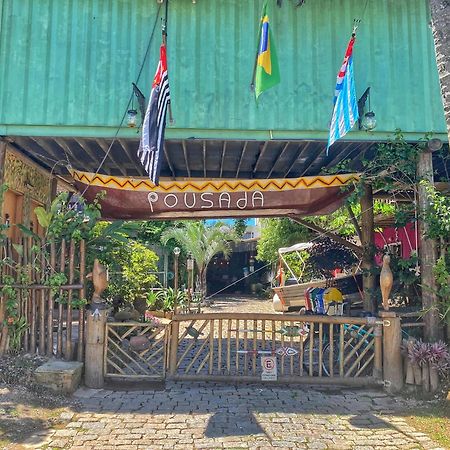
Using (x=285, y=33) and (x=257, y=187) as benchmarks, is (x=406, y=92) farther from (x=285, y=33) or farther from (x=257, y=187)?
(x=257, y=187)

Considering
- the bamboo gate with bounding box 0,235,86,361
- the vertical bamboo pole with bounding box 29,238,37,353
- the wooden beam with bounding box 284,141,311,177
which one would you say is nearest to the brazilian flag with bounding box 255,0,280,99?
the wooden beam with bounding box 284,141,311,177

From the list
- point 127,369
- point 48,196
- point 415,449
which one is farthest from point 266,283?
point 415,449

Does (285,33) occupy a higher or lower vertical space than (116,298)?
higher

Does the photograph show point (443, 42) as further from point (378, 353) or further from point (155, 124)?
point (378, 353)

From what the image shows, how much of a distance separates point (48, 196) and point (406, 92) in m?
7.15

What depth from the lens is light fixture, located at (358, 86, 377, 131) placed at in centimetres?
706

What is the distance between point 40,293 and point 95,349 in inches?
47.0

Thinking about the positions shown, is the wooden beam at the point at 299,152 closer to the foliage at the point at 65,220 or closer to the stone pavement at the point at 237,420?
the foliage at the point at 65,220

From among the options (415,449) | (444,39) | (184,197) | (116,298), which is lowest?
(415,449)

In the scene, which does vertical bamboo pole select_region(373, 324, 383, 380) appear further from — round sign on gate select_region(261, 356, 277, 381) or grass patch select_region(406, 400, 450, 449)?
round sign on gate select_region(261, 356, 277, 381)

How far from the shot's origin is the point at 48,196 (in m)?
9.77

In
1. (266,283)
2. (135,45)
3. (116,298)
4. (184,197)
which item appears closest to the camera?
(135,45)

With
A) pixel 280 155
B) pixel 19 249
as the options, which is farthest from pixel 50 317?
pixel 280 155

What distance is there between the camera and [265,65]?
6336 millimetres
